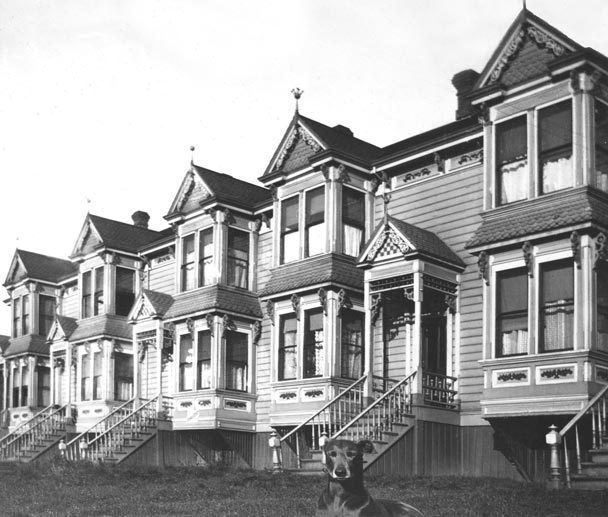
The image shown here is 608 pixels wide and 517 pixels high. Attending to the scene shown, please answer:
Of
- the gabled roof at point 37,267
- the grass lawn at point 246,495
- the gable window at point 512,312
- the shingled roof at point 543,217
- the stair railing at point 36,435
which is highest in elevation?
the gabled roof at point 37,267

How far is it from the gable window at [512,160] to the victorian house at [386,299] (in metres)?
0.05

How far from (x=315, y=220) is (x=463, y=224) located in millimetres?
4713

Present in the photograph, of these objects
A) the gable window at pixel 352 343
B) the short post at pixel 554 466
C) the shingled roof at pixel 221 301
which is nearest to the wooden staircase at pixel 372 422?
the gable window at pixel 352 343

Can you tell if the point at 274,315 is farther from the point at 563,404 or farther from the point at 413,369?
the point at 563,404

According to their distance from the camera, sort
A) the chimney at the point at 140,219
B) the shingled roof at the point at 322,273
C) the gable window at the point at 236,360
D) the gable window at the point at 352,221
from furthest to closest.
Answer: the chimney at the point at 140,219 → the gable window at the point at 236,360 → the gable window at the point at 352,221 → the shingled roof at the point at 322,273

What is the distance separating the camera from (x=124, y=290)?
119 ft

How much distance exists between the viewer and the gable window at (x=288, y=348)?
2659cm

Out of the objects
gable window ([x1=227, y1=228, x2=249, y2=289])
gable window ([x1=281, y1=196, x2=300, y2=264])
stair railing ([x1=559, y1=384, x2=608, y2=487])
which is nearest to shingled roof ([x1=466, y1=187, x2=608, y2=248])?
stair railing ([x1=559, y1=384, x2=608, y2=487])


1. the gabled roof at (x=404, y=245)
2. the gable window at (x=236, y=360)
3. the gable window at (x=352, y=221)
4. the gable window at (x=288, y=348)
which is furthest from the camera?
the gable window at (x=236, y=360)

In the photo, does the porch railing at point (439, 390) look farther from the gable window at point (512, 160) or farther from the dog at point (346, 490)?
the dog at point (346, 490)

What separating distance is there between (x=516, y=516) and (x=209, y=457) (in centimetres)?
1770

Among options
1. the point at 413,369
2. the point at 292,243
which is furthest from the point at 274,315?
the point at 413,369

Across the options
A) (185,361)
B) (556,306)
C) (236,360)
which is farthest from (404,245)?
(185,361)

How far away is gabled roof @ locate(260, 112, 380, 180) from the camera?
25.9 metres
